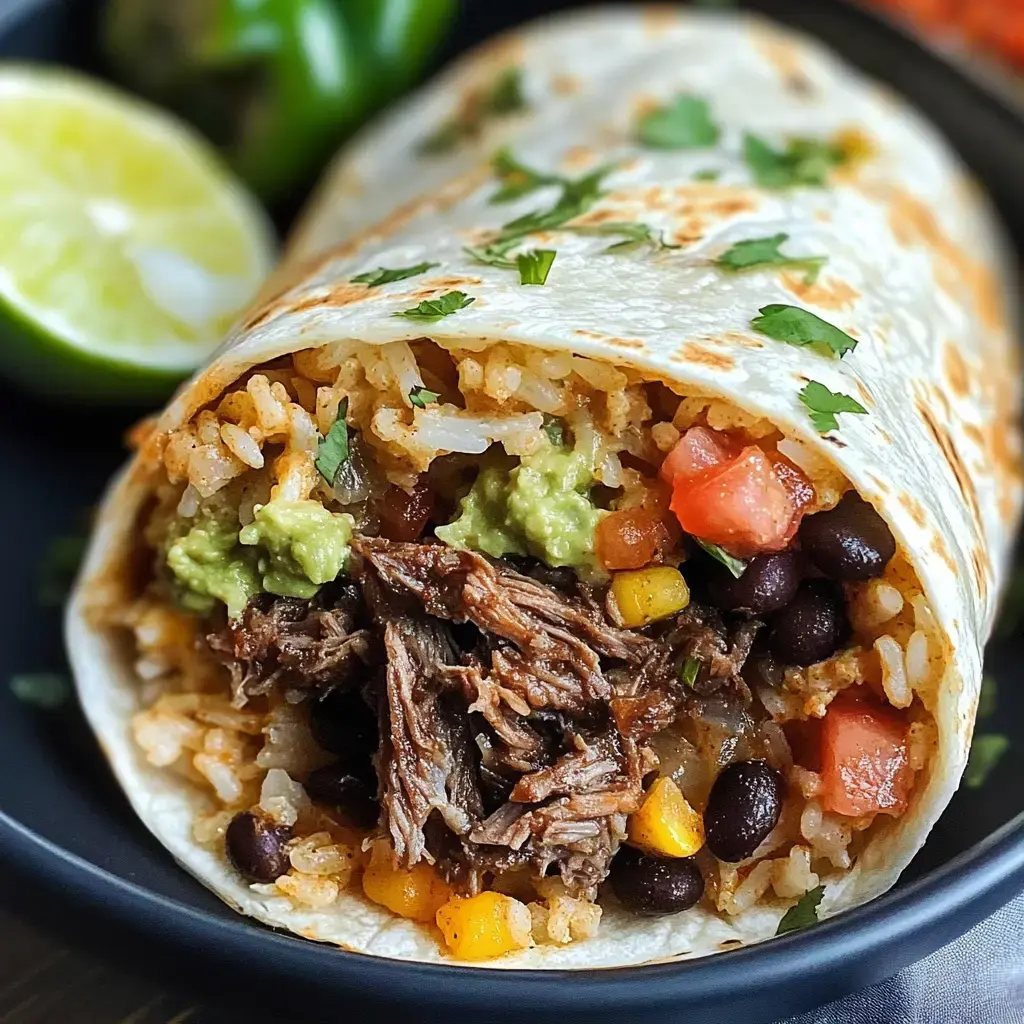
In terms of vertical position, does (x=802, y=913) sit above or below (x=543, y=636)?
below

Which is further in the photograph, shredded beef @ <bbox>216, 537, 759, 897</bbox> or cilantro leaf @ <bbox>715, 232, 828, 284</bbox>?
cilantro leaf @ <bbox>715, 232, 828, 284</bbox>

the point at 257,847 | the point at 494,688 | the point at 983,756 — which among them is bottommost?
the point at 983,756

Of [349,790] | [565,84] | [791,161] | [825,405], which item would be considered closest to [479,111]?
[565,84]

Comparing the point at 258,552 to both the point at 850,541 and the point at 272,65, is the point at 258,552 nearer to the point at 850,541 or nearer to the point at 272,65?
the point at 850,541

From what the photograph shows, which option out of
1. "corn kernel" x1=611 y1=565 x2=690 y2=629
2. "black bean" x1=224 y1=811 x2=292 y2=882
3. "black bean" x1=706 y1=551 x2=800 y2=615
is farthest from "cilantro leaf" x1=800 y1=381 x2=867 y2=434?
"black bean" x1=224 y1=811 x2=292 y2=882

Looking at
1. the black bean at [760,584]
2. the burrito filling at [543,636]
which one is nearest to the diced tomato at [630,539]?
the burrito filling at [543,636]

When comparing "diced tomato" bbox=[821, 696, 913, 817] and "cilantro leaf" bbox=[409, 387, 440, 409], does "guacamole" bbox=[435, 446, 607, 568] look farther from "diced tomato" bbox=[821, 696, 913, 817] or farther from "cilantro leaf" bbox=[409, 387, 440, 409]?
"diced tomato" bbox=[821, 696, 913, 817]

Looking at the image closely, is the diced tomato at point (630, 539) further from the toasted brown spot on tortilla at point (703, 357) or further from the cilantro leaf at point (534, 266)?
the cilantro leaf at point (534, 266)
